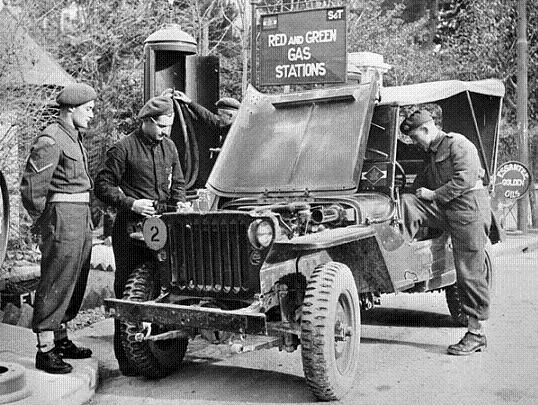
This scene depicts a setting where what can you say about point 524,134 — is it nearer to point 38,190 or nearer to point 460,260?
point 460,260

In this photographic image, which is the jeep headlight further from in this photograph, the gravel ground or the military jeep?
the gravel ground

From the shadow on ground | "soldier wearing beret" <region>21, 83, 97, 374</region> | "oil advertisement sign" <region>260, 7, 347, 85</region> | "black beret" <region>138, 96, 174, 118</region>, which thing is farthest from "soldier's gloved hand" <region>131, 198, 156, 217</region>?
the shadow on ground

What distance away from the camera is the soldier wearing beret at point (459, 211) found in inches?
263

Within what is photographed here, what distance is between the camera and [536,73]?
59.5ft

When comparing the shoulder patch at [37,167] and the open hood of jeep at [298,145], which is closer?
the shoulder patch at [37,167]

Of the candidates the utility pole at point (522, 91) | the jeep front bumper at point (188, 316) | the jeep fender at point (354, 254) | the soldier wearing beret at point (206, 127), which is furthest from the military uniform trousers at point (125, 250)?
the utility pole at point (522, 91)

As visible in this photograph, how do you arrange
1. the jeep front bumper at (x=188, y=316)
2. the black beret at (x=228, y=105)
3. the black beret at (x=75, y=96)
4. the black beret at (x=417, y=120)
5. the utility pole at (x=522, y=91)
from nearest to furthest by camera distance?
the jeep front bumper at (x=188, y=316) < the black beret at (x=75, y=96) < the black beret at (x=417, y=120) < the black beret at (x=228, y=105) < the utility pole at (x=522, y=91)

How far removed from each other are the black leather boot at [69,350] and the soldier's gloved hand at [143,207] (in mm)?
1126

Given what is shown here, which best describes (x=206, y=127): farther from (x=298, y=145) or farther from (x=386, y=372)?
(x=386, y=372)

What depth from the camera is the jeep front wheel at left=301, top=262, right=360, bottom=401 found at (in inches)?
201

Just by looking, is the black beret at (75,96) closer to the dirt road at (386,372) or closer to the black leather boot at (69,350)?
the black leather boot at (69,350)

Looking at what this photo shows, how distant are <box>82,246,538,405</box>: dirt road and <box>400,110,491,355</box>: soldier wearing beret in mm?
376

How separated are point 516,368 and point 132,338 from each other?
9.33 feet

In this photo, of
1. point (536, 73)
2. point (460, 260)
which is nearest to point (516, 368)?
point (460, 260)
